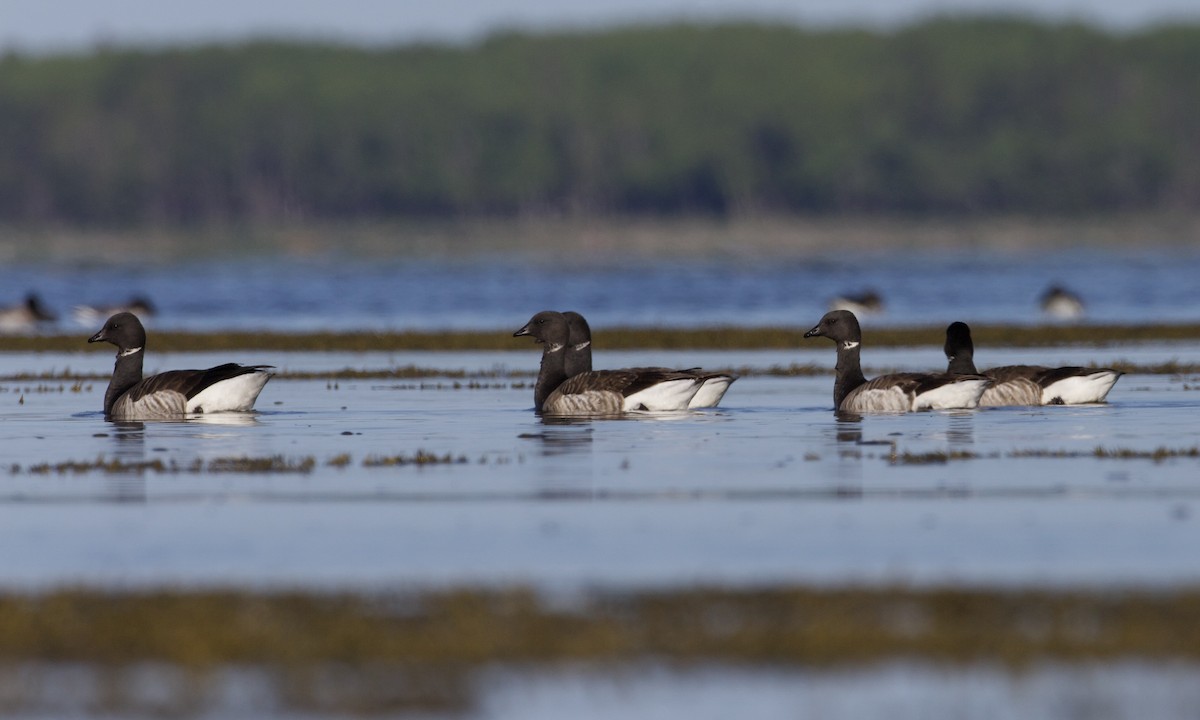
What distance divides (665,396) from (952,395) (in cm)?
328

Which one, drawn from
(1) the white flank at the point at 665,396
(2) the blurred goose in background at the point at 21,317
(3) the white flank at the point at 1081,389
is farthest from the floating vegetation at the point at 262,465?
(2) the blurred goose in background at the point at 21,317

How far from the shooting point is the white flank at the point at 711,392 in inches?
963

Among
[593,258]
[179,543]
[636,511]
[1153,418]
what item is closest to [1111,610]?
[636,511]

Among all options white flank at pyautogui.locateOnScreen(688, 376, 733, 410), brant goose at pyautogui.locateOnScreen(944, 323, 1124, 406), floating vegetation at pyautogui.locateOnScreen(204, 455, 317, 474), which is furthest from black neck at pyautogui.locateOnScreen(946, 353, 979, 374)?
floating vegetation at pyautogui.locateOnScreen(204, 455, 317, 474)

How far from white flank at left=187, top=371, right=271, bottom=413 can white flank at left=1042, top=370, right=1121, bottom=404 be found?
9186mm

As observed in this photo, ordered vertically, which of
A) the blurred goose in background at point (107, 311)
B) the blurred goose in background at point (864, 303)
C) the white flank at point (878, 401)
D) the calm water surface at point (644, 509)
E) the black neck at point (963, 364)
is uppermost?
the blurred goose in background at point (107, 311)

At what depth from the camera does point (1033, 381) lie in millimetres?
25266

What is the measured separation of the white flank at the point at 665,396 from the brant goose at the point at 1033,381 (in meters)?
3.26

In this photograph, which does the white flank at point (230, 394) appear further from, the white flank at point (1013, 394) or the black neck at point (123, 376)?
the white flank at point (1013, 394)

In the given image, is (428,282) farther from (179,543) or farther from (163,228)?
(163,228)

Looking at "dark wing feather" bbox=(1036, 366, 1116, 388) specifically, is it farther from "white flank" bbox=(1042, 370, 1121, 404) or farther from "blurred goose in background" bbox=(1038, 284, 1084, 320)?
"blurred goose in background" bbox=(1038, 284, 1084, 320)

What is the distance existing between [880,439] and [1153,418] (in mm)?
4037

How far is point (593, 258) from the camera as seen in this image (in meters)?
120

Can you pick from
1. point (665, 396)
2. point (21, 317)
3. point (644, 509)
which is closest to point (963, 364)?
point (665, 396)
